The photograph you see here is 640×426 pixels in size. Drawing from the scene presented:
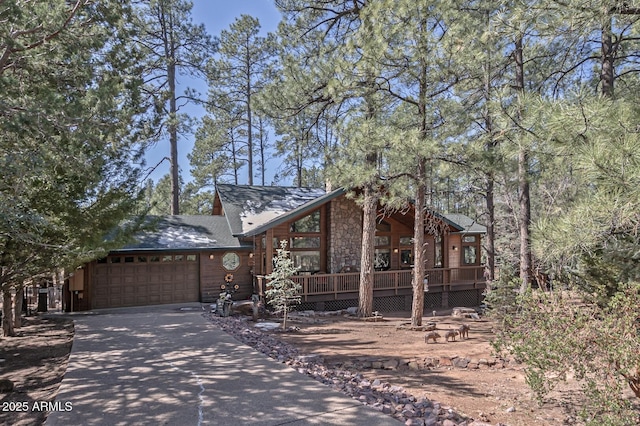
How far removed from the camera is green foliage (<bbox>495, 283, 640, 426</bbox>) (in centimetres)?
372

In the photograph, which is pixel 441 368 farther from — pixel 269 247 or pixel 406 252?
pixel 406 252

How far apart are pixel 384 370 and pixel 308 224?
853 centimetres

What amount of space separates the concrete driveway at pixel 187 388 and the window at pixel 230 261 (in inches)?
235

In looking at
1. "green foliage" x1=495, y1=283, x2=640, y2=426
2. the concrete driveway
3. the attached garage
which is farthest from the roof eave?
"green foliage" x1=495, y1=283, x2=640, y2=426

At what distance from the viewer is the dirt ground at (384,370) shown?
5.10 m

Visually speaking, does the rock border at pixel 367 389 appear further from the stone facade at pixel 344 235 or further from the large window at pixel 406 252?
the large window at pixel 406 252

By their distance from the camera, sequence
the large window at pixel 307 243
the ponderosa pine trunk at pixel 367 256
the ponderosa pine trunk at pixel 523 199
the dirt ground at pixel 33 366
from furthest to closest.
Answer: the large window at pixel 307 243
the ponderosa pine trunk at pixel 367 256
the ponderosa pine trunk at pixel 523 199
the dirt ground at pixel 33 366

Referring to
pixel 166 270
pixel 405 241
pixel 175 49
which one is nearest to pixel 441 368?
pixel 405 241

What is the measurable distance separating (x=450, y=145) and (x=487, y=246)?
7672mm

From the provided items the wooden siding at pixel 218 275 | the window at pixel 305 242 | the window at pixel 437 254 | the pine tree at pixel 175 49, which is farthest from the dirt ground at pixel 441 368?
the pine tree at pixel 175 49

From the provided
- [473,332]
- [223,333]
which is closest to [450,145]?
[473,332]

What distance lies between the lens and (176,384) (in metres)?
5.54

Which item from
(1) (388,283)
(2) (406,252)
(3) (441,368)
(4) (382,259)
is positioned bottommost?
(3) (441,368)

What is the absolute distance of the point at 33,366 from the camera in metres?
6.91
